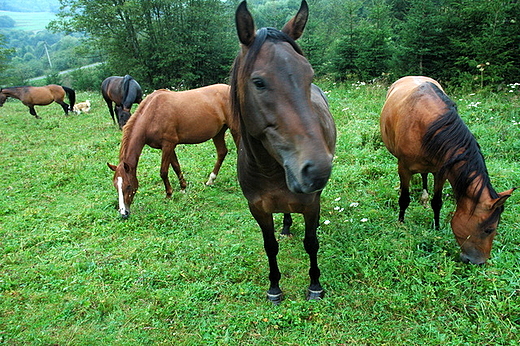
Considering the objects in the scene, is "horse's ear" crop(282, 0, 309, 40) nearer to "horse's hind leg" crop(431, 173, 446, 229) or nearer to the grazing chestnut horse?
"horse's hind leg" crop(431, 173, 446, 229)

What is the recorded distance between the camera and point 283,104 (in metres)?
1.53

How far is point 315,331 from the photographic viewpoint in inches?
101

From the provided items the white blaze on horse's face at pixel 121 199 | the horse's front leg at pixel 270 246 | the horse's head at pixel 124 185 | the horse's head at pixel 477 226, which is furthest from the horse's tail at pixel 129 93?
the horse's head at pixel 477 226

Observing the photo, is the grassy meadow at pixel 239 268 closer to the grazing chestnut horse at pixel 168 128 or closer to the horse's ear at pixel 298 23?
the grazing chestnut horse at pixel 168 128

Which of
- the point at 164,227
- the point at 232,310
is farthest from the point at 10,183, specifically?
the point at 232,310

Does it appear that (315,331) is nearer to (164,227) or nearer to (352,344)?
(352,344)

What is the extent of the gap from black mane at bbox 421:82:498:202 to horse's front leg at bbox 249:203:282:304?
1.82 metres

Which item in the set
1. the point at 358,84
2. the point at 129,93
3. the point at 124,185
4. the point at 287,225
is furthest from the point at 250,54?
the point at 358,84

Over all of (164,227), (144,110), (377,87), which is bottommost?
(164,227)

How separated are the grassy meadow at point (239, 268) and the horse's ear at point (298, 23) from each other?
7.34 ft

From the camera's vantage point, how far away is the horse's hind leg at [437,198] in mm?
3334

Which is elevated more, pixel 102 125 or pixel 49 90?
pixel 49 90

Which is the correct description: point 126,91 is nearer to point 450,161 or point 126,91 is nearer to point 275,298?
point 275,298

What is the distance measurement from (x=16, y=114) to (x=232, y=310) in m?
16.4
